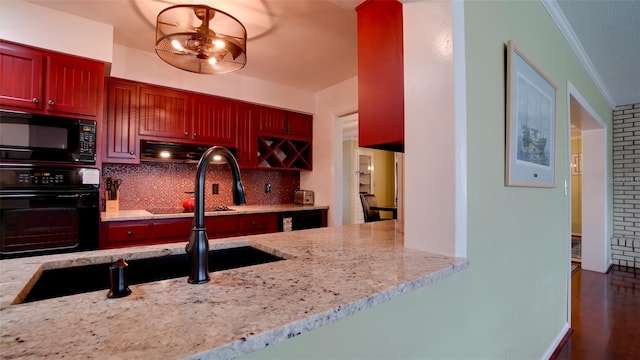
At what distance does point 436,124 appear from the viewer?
1114 mm

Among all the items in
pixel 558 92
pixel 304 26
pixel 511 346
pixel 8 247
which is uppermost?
pixel 304 26

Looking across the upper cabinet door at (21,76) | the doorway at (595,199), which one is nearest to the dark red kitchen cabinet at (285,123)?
the upper cabinet door at (21,76)

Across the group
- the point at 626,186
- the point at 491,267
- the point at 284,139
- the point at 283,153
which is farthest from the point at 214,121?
the point at 626,186

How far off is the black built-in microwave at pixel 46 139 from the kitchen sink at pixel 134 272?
1.64m

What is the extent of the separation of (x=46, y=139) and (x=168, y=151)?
926 millimetres

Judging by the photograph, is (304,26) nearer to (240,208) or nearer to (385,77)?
(385,77)

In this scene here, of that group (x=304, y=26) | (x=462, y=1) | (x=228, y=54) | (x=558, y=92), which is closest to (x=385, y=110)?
(x=462, y=1)

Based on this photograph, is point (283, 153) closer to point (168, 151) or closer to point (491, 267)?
point (168, 151)

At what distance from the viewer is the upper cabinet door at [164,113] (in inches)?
110

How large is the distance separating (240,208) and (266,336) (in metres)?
2.91

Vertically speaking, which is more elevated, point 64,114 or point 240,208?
point 64,114

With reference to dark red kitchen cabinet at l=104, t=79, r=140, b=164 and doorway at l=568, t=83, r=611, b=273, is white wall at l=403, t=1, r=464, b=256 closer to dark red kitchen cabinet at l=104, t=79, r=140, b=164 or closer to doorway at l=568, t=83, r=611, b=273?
dark red kitchen cabinet at l=104, t=79, r=140, b=164

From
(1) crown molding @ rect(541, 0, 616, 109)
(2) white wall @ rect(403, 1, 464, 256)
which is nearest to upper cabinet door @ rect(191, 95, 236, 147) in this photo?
(2) white wall @ rect(403, 1, 464, 256)

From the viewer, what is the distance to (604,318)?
2.60m
